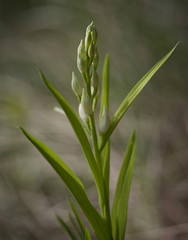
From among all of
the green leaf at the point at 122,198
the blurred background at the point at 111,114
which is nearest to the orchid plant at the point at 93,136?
the green leaf at the point at 122,198

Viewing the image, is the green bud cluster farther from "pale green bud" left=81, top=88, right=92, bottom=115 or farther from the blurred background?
the blurred background

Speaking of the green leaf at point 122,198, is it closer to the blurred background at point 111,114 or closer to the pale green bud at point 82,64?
the pale green bud at point 82,64

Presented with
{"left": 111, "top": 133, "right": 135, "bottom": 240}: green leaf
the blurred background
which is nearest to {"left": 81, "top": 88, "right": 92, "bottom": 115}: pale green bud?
{"left": 111, "top": 133, "right": 135, "bottom": 240}: green leaf

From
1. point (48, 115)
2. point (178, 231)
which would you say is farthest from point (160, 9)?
point (178, 231)

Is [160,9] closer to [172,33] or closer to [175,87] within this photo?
[172,33]

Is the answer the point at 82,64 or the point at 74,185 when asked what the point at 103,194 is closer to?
the point at 74,185
